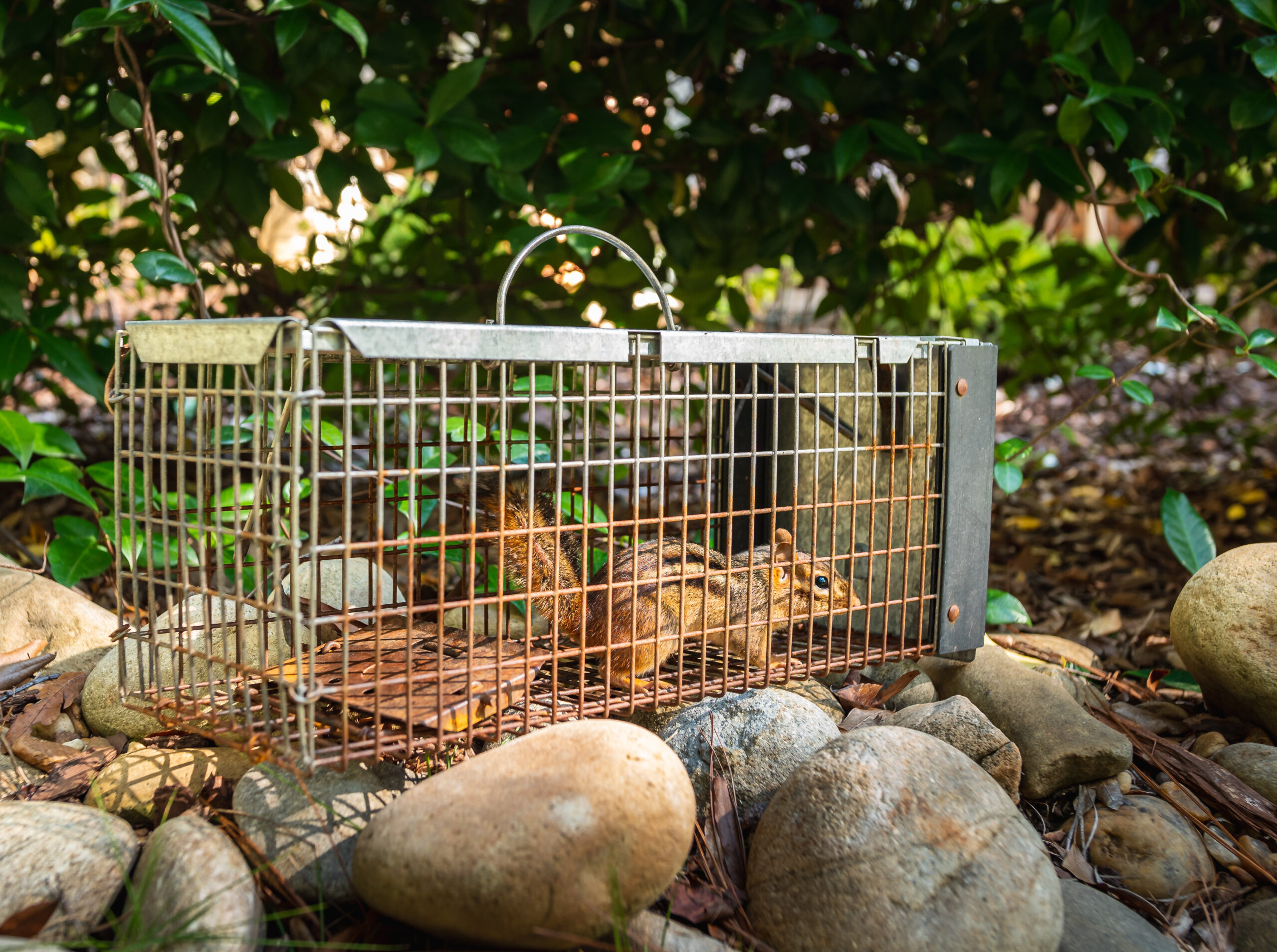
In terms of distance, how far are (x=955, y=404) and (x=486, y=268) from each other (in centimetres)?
206

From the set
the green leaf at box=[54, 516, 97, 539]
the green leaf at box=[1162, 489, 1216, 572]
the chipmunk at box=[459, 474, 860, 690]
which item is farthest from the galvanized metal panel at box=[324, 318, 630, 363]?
the green leaf at box=[1162, 489, 1216, 572]

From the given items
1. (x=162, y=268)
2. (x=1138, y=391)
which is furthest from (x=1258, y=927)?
(x=162, y=268)

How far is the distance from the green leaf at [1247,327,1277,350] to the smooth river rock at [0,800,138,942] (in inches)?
116

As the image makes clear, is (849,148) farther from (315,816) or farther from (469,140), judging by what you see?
(315,816)

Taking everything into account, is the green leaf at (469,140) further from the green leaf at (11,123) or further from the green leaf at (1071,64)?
the green leaf at (1071,64)

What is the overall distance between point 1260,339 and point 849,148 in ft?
4.30

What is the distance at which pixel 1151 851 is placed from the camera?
82.6 inches

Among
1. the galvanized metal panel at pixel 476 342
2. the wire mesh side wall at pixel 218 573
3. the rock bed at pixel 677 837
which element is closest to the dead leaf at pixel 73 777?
the rock bed at pixel 677 837

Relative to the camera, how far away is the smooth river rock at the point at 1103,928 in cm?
180

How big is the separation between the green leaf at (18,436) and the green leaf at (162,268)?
52cm

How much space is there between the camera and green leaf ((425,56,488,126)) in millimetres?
2807

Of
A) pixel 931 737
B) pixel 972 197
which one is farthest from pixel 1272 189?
pixel 931 737

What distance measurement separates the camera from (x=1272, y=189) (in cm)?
458

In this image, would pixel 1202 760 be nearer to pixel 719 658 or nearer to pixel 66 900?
pixel 719 658
